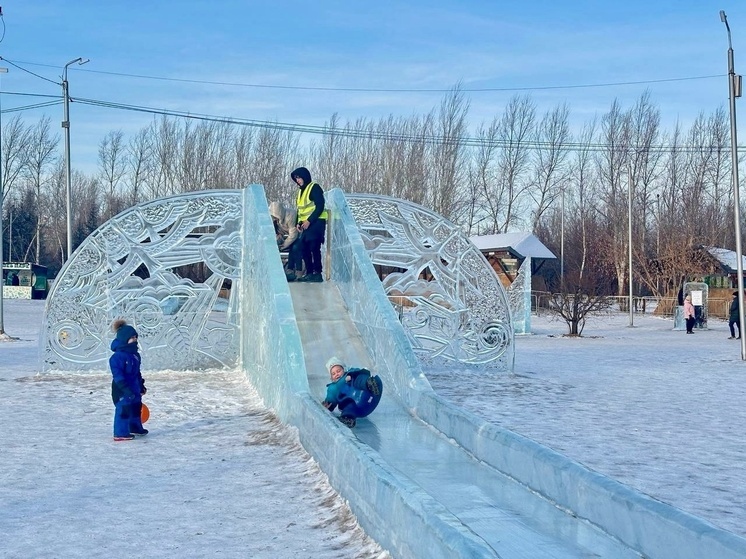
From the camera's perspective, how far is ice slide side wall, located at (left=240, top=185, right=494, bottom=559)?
15.8 ft

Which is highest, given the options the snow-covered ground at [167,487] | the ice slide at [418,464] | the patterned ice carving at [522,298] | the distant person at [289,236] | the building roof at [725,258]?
the building roof at [725,258]

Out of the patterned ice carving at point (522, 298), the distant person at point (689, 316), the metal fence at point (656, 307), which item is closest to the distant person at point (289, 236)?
the patterned ice carving at point (522, 298)

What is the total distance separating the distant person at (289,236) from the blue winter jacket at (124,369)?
4.63m

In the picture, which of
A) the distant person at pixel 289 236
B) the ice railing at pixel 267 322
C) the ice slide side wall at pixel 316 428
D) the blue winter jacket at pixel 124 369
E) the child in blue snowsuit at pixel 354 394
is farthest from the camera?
the distant person at pixel 289 236

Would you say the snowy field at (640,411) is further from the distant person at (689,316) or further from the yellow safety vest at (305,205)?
the distant person at (689,316)

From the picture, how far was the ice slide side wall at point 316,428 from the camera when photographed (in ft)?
15.8

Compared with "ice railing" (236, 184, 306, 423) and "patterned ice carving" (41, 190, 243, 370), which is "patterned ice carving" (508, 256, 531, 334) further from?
"ice railing" (236, 184, 306, 423)

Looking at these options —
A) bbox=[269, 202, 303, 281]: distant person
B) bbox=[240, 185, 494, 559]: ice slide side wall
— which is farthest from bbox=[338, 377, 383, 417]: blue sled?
bbox=[269, 202, 303, 281]: distant person

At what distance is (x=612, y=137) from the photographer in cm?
5800

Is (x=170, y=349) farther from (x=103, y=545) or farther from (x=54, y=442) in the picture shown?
(x=103, y=545)

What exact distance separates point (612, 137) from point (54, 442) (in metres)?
53.7

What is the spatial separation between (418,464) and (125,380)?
11.0ft

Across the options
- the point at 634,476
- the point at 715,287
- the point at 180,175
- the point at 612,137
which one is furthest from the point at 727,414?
the point at 612,137

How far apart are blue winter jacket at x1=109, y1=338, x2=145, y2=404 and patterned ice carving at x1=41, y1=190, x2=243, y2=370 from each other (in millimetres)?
5470
